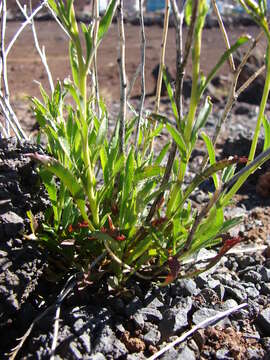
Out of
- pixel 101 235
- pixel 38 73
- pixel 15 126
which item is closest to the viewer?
pixel 101 235

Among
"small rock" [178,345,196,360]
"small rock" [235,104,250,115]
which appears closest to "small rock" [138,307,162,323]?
"small rock" [178,345,196,360]

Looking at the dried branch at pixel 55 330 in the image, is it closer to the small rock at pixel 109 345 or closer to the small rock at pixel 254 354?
the small rock at pixel 109 345

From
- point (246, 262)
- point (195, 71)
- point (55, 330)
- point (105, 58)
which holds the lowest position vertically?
point (105, 58)

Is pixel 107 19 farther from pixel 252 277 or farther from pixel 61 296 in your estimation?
pixel 252 277

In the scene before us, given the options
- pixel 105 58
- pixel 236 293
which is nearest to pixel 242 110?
pixel 236 293

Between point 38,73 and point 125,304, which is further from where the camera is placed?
point 38,73

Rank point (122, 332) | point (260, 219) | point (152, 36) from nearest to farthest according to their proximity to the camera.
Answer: point (122, 332) < point (260, 219) < point (152, 36)

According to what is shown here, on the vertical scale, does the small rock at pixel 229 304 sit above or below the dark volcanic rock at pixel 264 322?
above

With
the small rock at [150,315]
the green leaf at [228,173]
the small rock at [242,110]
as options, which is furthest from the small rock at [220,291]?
the small rock at [242,110]

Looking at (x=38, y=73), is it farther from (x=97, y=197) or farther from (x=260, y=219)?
(x=97, y=197)

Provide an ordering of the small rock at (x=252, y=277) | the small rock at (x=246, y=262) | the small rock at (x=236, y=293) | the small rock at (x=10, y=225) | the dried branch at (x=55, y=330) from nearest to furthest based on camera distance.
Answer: the dried branch at (x=55, y=330), the small rock at (x=10, y=225), the small rock at (x=236, y=293), the small rock at (x=252, y=277), the small rock at (x=246, y=262)

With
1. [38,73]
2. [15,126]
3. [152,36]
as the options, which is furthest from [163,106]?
[152,36]
